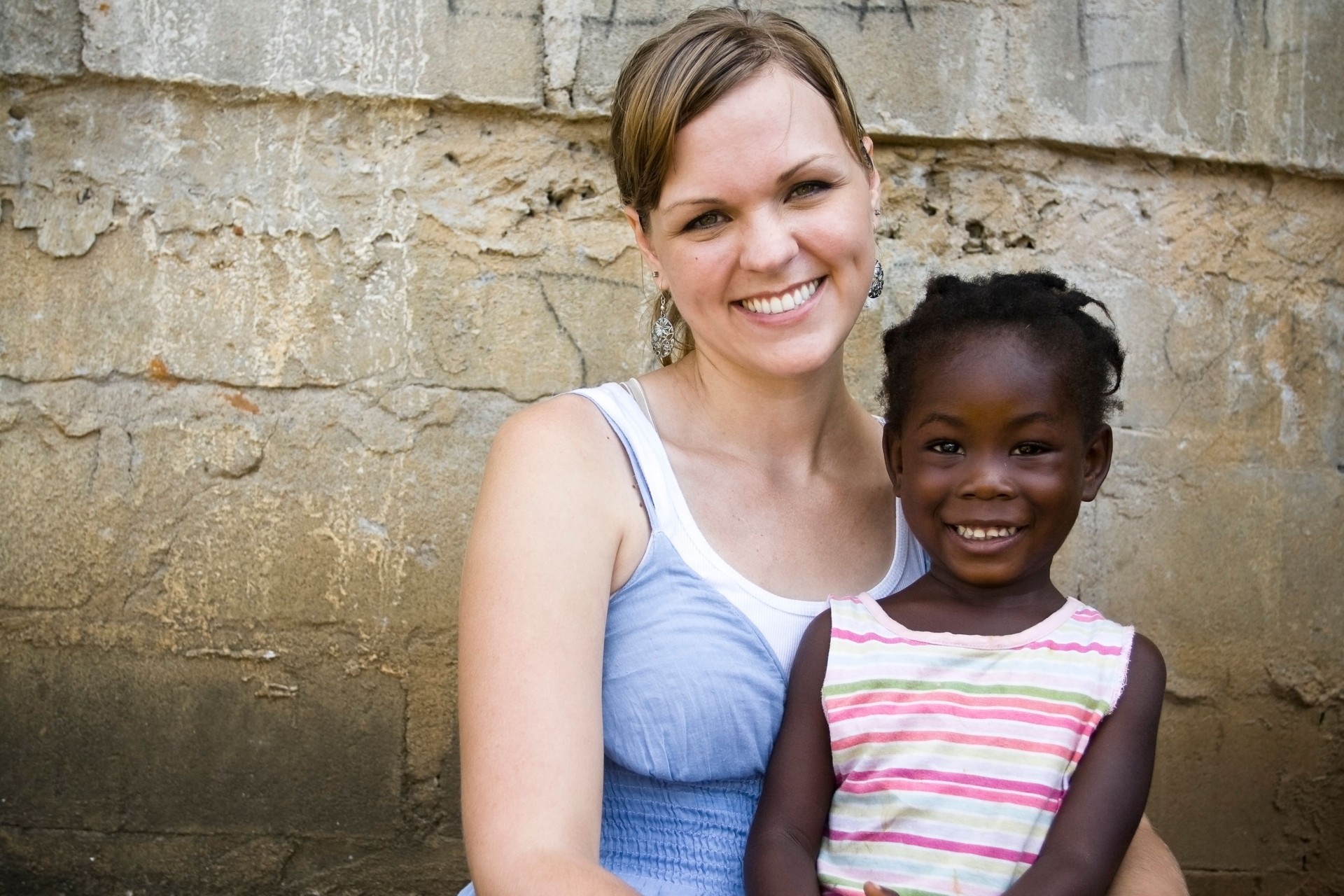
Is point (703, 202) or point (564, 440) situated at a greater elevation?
point (703, 202)

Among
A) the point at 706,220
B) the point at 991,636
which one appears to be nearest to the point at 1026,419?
the point at 991,636

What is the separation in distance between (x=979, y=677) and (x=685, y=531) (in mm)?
457

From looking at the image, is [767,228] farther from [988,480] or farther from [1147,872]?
[1147,872]

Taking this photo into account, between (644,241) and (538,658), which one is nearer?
(538,658)

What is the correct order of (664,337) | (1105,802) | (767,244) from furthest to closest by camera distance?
1. (664,337)
2. (767,244)
3. (1105,802)

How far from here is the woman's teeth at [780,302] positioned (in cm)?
198

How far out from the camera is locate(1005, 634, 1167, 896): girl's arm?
165 centimetres

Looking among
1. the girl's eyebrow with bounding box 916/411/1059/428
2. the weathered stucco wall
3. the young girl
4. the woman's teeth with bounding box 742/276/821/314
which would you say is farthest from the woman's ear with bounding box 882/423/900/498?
the weathered stucco wall

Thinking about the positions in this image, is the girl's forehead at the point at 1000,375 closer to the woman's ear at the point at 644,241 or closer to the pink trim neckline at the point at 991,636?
the pink trim neckline at the point at 991,636

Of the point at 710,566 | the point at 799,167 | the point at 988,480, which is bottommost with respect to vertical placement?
the point at 710,566

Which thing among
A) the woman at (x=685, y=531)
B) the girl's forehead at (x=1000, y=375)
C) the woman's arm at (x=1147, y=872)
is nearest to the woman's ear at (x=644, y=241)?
the woman at (x=685, y=531)

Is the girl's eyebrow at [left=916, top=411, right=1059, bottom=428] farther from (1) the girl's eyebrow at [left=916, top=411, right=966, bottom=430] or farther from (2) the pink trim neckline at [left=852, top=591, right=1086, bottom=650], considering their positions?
(2) the pink trim neckline at [left=852, top=591, right=1086, bottom=650]

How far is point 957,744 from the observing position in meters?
1.74

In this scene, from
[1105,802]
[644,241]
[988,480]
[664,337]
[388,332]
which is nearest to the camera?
[1105,802]
